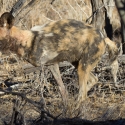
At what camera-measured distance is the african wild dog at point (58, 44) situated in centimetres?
587

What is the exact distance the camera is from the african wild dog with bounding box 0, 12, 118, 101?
19.2ft

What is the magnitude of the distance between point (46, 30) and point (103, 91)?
56.0 inches

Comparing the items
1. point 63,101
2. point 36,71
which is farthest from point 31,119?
point 36,71

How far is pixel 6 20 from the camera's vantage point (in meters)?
5.72

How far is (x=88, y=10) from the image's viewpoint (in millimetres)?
12211

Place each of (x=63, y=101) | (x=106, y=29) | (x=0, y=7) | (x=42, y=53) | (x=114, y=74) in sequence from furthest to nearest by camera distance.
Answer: (x=0, y=7), (x=106, y=29), (x=114, y=74), (x=42, y=53), (x=63, y=101)

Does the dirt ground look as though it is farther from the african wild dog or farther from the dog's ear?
the dog's ear

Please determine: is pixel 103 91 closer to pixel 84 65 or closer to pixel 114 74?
pixel 114 74

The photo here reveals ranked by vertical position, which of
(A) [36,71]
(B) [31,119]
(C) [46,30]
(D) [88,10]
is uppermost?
(D) [88,10]

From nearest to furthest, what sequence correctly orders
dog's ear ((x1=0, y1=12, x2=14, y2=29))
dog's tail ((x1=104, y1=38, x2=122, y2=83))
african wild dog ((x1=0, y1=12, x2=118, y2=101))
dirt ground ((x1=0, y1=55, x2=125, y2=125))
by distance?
dirt ground ((x1=0, y1=55, x2=125, y2=125))
dog's ear ((x1=0, y1=12, x2=14, y2=29))
african wild dog ((x1=0, y1=12, x2=118, y2=101))
dog's tail ((x1=104, y1=38, x2=122, y2=83))

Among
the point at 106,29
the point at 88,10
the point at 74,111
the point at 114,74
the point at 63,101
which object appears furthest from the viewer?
the point at 88,10

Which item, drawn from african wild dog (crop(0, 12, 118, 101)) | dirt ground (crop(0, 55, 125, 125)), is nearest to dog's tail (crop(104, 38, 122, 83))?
african wild dog (crop(0, 12, 118, 101))

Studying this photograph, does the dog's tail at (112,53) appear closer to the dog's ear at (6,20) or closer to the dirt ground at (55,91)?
the dirt ground at (55,91)

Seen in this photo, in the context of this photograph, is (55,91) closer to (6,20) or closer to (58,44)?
(58,44)
